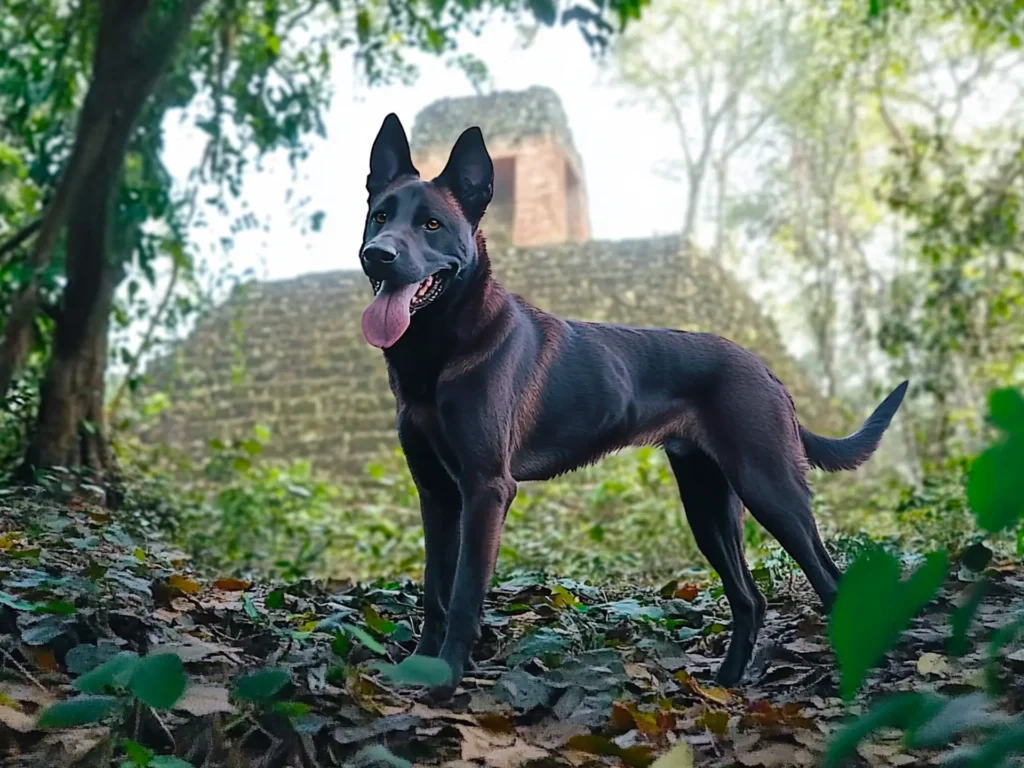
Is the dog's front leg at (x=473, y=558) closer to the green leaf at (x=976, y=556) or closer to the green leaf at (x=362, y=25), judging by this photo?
the green leaf at (x=976, y=556)

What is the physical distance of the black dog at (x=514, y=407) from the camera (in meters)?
3.21

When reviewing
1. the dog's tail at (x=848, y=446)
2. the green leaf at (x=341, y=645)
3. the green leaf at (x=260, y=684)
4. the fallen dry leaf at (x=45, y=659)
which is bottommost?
the green leaf at (x=341, y=645)

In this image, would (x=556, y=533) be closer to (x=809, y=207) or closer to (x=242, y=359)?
(x=242, y=359)

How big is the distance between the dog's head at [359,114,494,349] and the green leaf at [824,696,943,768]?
213 cm

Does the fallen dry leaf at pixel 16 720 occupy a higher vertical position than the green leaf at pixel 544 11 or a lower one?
lower

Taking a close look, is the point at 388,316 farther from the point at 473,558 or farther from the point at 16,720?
the point at 16,720

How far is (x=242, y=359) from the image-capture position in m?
15.8

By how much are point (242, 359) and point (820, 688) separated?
13588 millimetres

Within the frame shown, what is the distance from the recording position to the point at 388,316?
3.11 meters

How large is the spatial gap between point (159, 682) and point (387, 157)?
2053mm

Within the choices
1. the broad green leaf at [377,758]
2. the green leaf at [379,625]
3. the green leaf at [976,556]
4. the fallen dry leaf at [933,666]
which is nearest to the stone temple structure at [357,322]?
the green leaf at [379,625]

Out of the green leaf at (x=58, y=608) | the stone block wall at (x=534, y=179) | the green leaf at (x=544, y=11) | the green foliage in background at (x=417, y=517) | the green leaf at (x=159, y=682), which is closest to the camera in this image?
the green leaf at (x=159, y=682)

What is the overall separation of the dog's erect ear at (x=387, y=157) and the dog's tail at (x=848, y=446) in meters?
1.78

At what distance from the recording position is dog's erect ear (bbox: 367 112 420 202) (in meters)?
3.56
